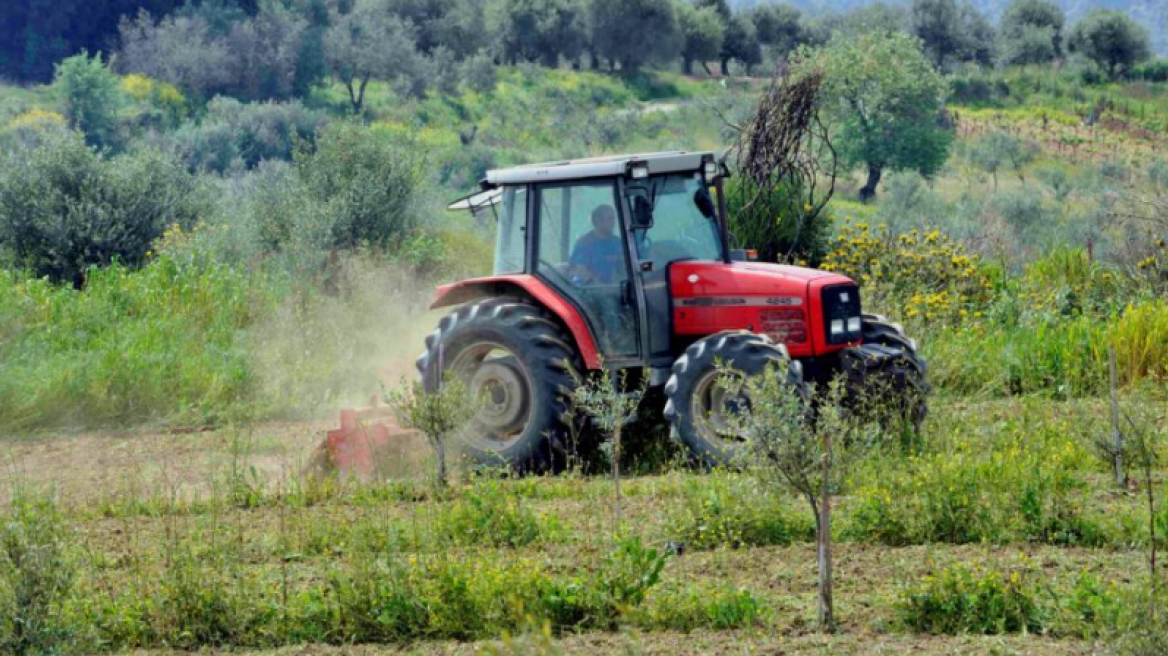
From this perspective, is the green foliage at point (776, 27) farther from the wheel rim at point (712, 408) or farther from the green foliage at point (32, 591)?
the green foliage at point (32, 591)

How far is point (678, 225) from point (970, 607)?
4664 millimetres

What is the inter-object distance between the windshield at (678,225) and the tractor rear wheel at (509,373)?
2.89 ft

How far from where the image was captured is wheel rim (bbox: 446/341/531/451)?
378 inches

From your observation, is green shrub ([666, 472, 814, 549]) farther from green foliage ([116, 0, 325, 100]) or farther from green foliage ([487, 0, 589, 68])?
green foliage ([487, 0, 589, 68])

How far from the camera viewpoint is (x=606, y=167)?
9391 millimetres

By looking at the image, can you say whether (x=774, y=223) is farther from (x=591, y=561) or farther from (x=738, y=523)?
(x=591, y=561)

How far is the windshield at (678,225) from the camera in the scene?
31.4 ft

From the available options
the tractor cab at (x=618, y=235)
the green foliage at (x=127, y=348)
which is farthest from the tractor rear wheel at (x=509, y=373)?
the green foliage at (x=127, y=348)

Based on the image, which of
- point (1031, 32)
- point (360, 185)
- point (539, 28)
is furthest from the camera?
point (1031, 32)

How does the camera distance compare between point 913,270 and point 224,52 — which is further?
point 224,52

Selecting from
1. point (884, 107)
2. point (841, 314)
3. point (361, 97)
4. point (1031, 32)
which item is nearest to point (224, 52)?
point (361, 97)

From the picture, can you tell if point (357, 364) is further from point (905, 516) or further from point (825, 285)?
point (905, 516)

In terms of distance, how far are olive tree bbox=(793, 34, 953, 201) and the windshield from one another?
3807cm

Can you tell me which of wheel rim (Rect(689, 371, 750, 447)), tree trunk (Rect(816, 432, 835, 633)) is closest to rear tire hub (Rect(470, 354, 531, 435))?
wheel rim (Rect(689, 371, 750, 447))
